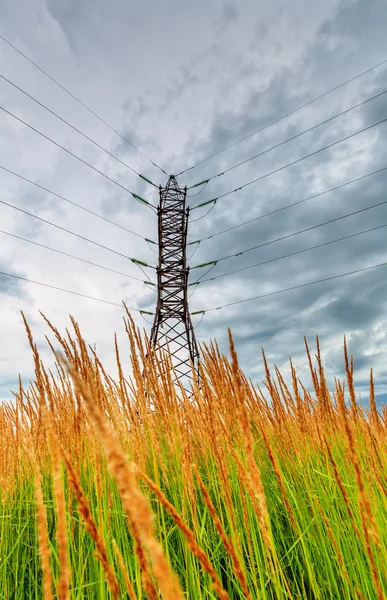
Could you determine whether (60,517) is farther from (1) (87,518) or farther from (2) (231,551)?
(2) (231,551)

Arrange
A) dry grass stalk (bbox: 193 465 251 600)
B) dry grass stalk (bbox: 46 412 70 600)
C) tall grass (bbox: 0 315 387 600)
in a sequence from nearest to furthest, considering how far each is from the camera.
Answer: dry grass stalk (bbox: 46 412 70 600)
dry grass stalk (bbox: 193 465 251 600)
tall grass (bbox: 0 315 387 600)

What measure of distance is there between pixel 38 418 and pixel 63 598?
212 centimetres

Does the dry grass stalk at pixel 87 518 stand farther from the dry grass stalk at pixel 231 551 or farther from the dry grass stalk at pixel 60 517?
the dry grass stalk at pixel 231 551

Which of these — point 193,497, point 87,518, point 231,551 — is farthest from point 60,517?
point 193,497

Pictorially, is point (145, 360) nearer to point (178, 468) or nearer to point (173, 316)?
point (178, 468)

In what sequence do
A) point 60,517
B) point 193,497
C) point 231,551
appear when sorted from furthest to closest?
point 193,497 < point 231,551 < point 60,517

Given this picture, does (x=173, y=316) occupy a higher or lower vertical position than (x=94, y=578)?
higher

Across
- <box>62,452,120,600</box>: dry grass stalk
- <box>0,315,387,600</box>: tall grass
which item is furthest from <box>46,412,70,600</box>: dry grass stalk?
<box>0,315,387,600</box>: tall grass

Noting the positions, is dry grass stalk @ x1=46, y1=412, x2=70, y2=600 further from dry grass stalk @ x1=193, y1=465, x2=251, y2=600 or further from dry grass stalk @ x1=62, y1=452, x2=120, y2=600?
dry grass stalk @ x1=193, y1=465, x2=251, y2=600

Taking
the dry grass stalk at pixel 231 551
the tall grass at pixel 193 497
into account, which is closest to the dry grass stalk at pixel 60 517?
the dry grass stalk at pixel 231 551

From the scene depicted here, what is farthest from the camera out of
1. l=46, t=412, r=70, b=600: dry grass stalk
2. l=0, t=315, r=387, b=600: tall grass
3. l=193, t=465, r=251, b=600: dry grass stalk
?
l=0, t=315, r=387, b=600: tall grass

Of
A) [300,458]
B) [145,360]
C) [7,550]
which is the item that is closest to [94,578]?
[7,550]

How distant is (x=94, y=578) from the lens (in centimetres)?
169


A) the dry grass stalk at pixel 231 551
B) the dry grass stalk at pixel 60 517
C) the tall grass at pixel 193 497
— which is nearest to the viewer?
the dry grass stalk at pixel 60 517
